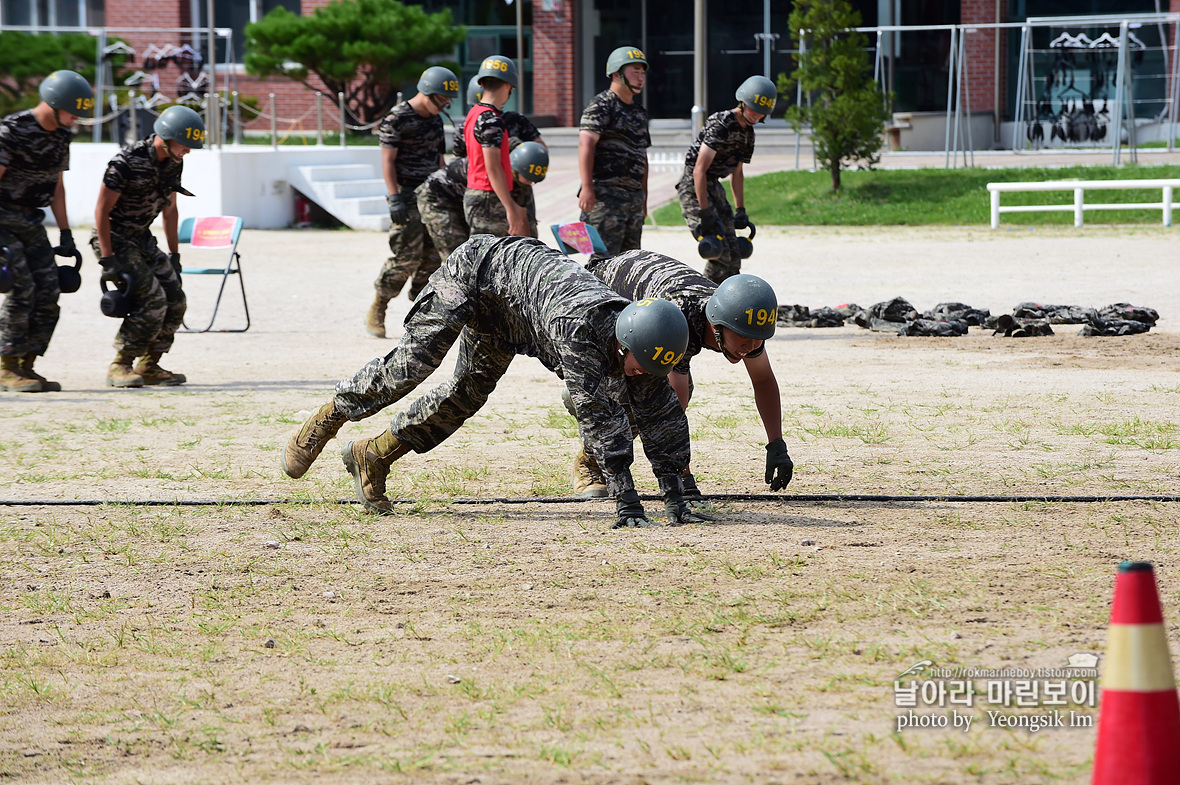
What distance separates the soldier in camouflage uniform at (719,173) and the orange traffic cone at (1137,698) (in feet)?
26.7

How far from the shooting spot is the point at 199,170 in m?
23.5

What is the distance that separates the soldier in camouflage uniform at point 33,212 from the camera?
9.55m

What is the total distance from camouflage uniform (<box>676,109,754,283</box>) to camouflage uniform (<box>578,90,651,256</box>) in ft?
1.78

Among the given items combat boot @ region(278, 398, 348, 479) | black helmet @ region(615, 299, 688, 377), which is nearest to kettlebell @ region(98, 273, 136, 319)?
combat boot @ region(278, 398, 348, 479)

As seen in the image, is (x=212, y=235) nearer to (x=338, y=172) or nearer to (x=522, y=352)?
(x=522, y=352)

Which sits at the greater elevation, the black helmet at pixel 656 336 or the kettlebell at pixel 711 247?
the kettlebell at pixel 711 247

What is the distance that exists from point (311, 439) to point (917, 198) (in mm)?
18273

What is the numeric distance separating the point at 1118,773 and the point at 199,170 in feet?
73.0

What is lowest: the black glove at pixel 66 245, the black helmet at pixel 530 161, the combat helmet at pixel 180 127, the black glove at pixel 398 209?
the black glove at pixel 66 245

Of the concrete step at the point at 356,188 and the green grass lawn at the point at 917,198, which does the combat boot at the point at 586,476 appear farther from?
the concrete step at the point at 356,188

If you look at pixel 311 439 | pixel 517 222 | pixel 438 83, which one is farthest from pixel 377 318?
pixel 311 439

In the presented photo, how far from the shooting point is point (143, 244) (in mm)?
9992

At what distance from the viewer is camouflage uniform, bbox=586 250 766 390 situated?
5910 mm

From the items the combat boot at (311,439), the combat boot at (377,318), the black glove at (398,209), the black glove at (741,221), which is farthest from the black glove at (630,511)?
the combat boot at (377,318)
